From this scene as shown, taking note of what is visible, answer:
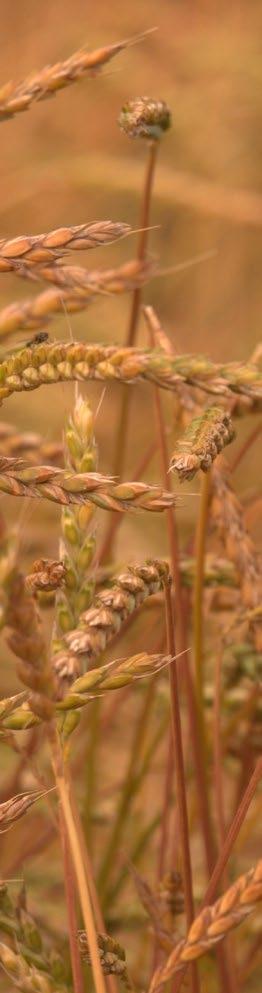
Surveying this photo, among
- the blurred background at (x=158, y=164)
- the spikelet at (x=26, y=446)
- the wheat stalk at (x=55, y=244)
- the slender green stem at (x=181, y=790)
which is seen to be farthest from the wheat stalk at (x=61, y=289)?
the blurred background at (x=158, y=164)

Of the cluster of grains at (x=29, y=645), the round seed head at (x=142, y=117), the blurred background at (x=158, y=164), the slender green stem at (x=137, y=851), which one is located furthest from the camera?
the blurred background at (x=158, y=164)

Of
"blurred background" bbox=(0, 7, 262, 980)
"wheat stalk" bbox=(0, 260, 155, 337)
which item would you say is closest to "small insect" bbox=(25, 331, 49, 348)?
"wheat stalk" bbox=(0, 260, 155, 337)

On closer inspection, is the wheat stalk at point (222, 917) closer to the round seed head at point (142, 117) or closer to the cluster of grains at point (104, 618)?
the cluster of grains at point (104, 618)

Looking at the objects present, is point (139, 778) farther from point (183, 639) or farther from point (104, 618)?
point (104, 618)

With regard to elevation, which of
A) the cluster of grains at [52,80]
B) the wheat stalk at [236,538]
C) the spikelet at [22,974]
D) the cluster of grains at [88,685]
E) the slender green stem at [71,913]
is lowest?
the spikelet at [22,974]

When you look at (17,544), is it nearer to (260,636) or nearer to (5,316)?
(5,316)

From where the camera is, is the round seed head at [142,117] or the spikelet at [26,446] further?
the spikelet at [26,446]
